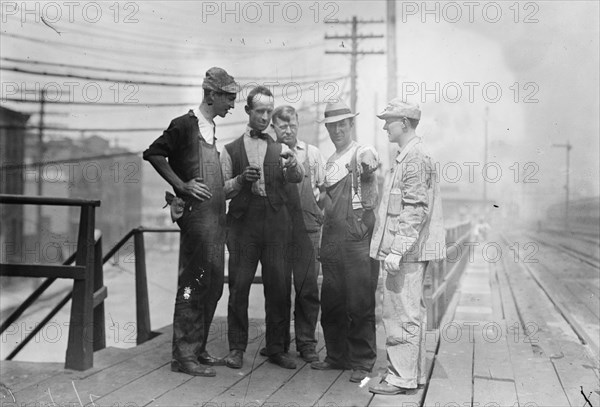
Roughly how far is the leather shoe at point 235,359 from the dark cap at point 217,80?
5.96 ft

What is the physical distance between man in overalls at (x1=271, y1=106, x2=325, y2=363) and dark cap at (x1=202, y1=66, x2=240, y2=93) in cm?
40

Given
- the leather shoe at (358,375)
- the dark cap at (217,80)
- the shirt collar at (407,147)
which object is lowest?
the leather shoe at (358,375)

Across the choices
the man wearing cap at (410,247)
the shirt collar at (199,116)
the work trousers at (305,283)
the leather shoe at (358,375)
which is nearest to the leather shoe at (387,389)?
the man wearing cap at (410,247)

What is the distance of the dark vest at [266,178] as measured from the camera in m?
4.14

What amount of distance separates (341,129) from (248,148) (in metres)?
0.67

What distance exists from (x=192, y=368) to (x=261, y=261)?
86 centimetres

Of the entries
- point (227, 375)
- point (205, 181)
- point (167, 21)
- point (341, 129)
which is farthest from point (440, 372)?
point (167, 21)

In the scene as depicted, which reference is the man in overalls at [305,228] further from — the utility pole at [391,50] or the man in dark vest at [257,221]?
the utility pole at [391,50]

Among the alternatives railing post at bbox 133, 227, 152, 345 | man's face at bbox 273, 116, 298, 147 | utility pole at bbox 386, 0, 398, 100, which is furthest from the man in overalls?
railing post at bbox 133, 227, 152, 345

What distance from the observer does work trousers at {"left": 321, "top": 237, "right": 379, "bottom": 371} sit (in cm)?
400

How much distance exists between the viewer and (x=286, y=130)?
4.23m

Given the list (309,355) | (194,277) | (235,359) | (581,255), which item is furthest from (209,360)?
(581,255)

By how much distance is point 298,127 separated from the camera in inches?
170

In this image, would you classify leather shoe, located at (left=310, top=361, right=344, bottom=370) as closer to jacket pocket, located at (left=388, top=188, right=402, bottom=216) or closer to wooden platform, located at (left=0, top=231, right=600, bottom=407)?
wooden platform, located at (left=0, top=231, right=600, bottom=407)
